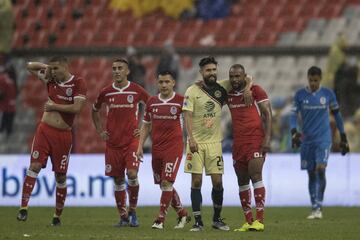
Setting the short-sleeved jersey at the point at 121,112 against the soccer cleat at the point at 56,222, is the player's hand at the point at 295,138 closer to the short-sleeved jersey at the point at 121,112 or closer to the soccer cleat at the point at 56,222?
the short-sleeved jersey at the point at 121,112

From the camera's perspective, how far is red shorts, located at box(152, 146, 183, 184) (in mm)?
14922

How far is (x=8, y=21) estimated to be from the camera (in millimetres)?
25844

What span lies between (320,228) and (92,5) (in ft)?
50.3

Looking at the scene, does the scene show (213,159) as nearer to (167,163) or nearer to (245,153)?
(245,153)

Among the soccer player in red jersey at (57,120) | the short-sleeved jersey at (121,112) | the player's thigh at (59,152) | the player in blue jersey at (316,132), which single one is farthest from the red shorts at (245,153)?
the player in blue jersey at (316,132)

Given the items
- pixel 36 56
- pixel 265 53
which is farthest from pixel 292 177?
pixel 36 56

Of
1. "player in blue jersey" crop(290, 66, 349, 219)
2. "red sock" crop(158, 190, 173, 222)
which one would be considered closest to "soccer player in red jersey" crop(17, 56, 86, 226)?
"red sock" crop(158, 190, 173, 222)

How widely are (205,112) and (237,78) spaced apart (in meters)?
0.65

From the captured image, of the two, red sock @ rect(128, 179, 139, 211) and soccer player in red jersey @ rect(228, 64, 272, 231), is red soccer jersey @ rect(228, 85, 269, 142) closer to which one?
soccer player in red jersey @ rect(228, 64, 272, 231)

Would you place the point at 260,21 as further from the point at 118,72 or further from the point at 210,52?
the point at 118,72

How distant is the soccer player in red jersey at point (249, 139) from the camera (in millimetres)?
14484

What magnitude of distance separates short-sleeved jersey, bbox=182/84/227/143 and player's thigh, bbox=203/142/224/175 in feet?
0.27

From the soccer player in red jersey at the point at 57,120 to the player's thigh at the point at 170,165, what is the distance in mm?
1433

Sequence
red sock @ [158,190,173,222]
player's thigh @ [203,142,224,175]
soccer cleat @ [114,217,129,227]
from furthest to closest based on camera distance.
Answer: soccer cleat @ [114,217,129,227]
red sock @ [158,190,173,222]
player's thigh @ [203,142,224,175]
